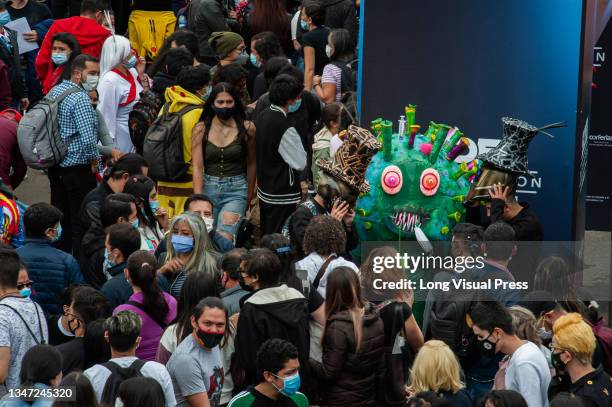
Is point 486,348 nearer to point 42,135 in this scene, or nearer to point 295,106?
point 295,106

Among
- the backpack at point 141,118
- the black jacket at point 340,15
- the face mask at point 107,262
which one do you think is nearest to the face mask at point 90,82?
the backpack at point 141,118

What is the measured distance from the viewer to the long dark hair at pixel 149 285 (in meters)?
6.71

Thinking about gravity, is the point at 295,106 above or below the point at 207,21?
below

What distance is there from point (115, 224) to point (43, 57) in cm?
368

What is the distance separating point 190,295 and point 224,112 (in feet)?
8.71

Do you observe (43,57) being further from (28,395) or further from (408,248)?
(28,395)

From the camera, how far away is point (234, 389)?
680 cm

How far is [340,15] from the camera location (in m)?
12.7

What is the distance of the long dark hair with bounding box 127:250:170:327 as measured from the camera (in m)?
6.71

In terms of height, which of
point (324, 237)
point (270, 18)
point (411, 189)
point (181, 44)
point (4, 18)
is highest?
point (270, 18)

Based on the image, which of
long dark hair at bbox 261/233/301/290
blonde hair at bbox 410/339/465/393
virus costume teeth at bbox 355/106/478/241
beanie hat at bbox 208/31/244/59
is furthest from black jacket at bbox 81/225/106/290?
beanie hat at bbox 208/31/244/59

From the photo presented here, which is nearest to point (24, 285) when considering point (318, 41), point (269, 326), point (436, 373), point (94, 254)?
point (94, 254)

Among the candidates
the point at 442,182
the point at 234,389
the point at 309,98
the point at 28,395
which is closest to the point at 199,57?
the point at 309,98

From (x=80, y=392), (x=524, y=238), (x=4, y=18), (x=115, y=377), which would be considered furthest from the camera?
(x=4, y=18)
